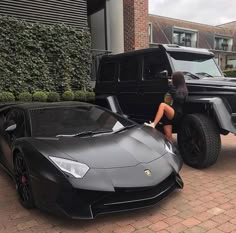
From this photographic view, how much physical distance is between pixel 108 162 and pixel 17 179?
4.14 feet

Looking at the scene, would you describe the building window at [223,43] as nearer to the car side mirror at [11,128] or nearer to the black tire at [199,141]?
the black tire at [199,141]

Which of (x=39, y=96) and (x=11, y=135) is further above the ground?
(x=39, y=96)

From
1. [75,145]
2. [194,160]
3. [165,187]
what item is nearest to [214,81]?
[194,160]

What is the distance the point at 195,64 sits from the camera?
6.05 metres

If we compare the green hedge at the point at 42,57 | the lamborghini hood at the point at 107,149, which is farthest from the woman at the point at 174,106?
the green hedge at the point at 42,57

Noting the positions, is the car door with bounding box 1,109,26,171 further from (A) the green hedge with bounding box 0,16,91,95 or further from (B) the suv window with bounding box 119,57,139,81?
(A) the green hedge with bounding box 0,16,91,95

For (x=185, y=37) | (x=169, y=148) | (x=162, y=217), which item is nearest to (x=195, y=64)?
(x=169, y=148)

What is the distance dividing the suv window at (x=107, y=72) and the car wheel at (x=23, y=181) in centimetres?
382

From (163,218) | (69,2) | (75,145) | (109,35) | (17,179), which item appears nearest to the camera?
(163,218)

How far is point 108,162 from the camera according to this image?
10.8 ft

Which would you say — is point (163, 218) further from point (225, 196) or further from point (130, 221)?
point (225, 196)

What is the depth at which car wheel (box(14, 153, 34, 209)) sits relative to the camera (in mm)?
3458

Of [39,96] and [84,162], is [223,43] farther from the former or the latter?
[84,162]

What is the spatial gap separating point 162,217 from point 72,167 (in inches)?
42.1
